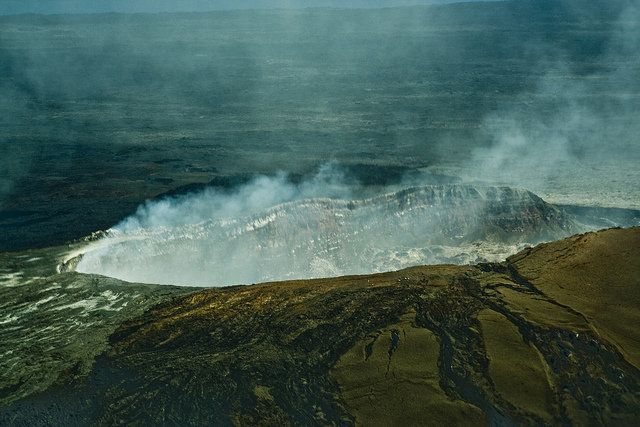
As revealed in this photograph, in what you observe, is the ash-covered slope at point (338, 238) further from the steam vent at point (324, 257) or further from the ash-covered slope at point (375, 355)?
the ash-covered slope at point (375, 355)

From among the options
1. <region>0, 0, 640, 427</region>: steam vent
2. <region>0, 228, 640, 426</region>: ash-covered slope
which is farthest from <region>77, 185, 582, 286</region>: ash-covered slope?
<region>0, 228, 640, 426</region>: ash-covered slope

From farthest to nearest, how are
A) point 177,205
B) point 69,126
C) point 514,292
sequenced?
point 69,126 → point 177,205 → point 514,292

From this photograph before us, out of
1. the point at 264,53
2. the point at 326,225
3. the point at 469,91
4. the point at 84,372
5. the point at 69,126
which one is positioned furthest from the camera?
the point at 264,53

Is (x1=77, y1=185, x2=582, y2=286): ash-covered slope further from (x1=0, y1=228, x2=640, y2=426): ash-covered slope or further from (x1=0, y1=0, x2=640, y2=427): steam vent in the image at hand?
(x1=0, y1=228, x2=640, y2=426): ash-covered slope

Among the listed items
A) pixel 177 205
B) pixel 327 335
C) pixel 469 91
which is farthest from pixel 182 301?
pixel 469 91

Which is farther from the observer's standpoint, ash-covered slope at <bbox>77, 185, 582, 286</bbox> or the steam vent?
ash-covered slope at <bbox>77, 185, 582, 286</bbox>

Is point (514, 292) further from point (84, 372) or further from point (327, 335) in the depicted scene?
point (84, 372)
